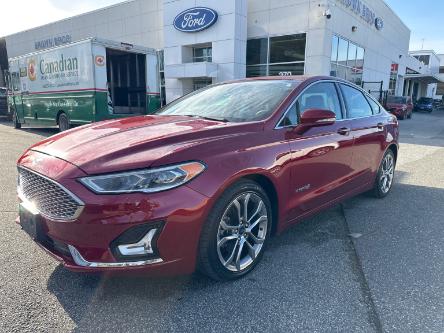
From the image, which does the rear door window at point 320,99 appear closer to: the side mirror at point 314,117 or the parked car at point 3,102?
the side mirror at point 314,117

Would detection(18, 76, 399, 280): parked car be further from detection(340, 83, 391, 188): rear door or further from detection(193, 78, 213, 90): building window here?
detection(193, 78, 213, 90): building window

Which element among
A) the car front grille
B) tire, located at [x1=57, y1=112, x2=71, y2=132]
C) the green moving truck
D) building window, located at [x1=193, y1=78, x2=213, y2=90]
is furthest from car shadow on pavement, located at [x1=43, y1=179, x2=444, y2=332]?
building window, located at [x1=193, y1=78, x2=213, y2=90]

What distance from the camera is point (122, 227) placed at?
211 centimetres

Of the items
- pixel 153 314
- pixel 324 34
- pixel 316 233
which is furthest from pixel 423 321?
pixel 324 34

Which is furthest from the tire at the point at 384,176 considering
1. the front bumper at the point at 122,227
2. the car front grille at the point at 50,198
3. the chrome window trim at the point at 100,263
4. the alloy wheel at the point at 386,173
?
the car front grille at the point at 50,198

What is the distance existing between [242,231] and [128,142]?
1122mm

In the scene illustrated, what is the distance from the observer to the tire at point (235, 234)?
241 cm

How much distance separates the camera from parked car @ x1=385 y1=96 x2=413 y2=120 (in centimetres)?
2362

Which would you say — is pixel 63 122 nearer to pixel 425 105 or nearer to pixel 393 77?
pixel 393 77

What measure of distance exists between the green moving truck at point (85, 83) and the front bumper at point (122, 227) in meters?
8.50

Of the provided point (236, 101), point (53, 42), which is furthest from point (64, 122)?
point (53, 42)

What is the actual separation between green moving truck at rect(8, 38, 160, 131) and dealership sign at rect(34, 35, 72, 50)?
15417mm

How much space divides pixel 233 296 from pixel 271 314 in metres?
0.32

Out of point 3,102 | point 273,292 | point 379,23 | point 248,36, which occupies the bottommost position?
point 273,292
